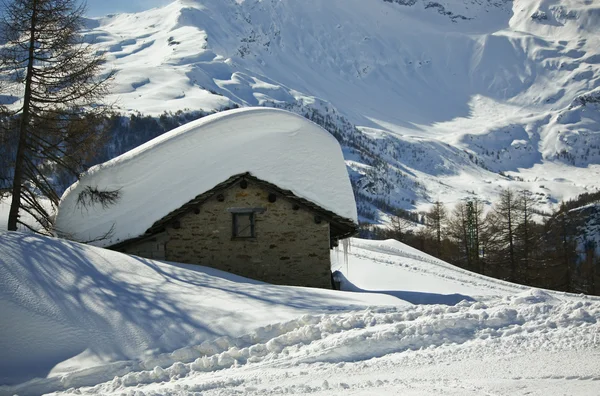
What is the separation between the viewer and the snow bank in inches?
355

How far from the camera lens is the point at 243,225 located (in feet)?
55.4

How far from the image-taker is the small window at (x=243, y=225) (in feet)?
55.2

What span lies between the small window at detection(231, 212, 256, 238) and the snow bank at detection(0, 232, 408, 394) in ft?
11.8

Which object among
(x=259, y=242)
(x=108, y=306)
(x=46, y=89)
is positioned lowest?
(x=108, y=306)

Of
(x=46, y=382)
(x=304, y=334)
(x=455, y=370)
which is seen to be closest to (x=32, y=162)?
(x=46, y=382)

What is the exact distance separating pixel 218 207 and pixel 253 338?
7.94 meters

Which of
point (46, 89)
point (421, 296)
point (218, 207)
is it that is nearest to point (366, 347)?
point (218, 207)

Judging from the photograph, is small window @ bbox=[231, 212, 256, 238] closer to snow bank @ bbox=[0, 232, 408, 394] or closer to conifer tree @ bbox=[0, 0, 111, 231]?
snow bank @ bbox=[0, 232, 408, 394]

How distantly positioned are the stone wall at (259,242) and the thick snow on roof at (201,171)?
609 millimetres

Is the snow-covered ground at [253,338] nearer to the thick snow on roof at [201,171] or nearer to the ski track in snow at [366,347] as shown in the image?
the ski track in snow at [366,347]

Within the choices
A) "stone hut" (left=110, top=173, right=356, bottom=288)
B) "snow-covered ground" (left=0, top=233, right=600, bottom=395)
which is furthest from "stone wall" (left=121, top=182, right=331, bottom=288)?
"snow-covered ground" (left=0, top=233, right=600, bottom=395)

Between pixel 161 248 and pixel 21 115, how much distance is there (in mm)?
5242

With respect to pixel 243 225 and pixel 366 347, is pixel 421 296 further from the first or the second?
pixel 366 347

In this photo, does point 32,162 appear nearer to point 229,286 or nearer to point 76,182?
point 76,182
